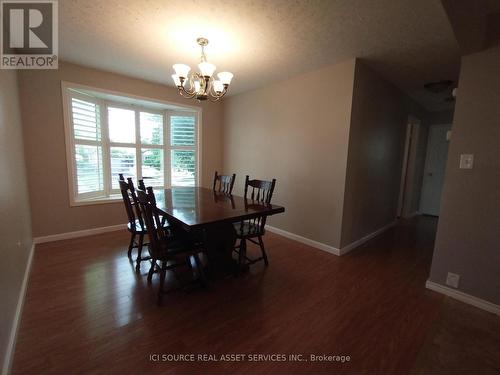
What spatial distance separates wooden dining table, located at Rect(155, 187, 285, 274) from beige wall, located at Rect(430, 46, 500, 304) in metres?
1.56

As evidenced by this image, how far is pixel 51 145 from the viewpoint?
9.31ft

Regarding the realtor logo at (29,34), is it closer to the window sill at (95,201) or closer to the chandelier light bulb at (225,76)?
the chandelier light bulb at (225,76)

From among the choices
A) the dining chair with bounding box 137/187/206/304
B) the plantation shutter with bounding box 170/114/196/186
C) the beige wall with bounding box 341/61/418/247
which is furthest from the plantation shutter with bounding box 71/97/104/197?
the beige wall with bounding box 341/61/418/247

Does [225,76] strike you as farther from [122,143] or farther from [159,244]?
[122,143]

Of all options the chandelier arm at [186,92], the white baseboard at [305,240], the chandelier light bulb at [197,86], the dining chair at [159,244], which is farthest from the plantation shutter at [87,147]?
the white baseboard at [305,240]

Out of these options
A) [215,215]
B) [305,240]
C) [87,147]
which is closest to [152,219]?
[215,215]

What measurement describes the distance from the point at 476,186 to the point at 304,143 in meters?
1.78

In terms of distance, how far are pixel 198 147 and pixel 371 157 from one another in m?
3.01

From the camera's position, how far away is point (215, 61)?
2688 mm

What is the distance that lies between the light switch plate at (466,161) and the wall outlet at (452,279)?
Result: 0.98 m

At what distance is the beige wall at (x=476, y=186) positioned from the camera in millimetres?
1753

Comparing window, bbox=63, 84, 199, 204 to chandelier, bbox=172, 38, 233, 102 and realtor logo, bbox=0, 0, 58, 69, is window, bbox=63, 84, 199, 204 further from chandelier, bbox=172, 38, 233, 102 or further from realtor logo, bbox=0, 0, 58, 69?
chandelier, bbox=172, 38, 233, 102

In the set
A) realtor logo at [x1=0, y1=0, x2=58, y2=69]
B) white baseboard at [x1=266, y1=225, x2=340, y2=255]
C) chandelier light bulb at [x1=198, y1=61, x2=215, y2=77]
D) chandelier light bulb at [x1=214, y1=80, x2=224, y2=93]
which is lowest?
white baseboard at [x1=266, y1=225, x2=340, y2=255]

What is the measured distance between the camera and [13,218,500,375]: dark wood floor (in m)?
1.30
